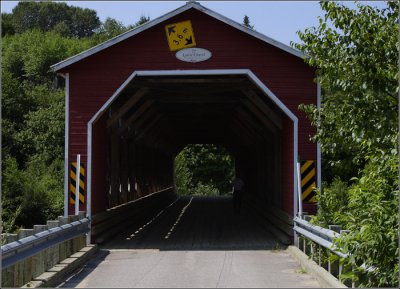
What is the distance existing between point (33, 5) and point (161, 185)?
77945 millimetres

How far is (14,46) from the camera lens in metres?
69.5

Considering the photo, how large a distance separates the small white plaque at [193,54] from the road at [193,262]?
361 centimetres

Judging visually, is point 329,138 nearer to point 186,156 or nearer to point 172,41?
point 172,41

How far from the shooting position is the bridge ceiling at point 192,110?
15008 millimetres

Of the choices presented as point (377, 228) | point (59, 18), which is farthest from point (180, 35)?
point (59, 18)

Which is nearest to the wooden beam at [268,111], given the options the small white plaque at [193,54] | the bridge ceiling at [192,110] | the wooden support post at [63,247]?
the bridge ceiling at [192,110]

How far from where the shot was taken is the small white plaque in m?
13.0

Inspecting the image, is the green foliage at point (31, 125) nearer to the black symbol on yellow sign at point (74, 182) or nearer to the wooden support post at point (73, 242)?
the black symbol on yellow sign at point (74, 182)

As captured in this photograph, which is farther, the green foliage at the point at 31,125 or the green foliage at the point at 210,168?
the green foliage at the point at 210,168

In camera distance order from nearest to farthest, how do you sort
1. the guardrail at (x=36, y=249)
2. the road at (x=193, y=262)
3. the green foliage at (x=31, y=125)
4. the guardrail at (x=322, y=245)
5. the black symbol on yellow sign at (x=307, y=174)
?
the guardrail at (x=36, y=249), the guardrail at (x=322, y=245), the road at (x=193, y=262), the black symbol on yellow sign at (x=307, y=174), the green foliage at (x=31, y=125)

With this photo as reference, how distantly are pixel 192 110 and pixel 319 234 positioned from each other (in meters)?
13.4

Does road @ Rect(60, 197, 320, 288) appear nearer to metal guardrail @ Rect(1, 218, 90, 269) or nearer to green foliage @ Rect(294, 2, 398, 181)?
metal guardrail @ Rect(1, 218, 90, 269)

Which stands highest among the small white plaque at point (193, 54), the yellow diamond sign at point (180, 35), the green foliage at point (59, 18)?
the green foliage at point (59, 18)

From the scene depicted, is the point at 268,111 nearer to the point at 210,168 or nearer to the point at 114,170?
the point at 114,170
